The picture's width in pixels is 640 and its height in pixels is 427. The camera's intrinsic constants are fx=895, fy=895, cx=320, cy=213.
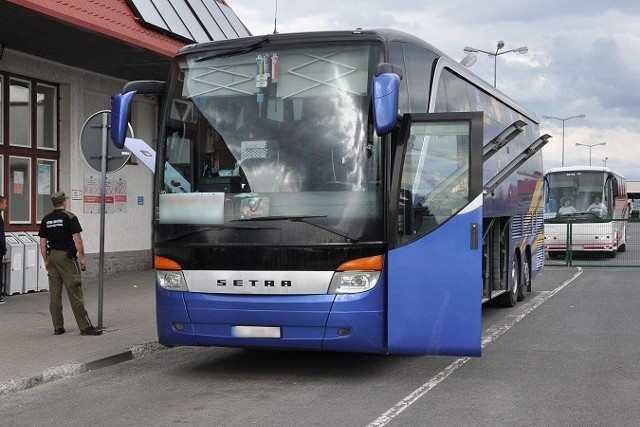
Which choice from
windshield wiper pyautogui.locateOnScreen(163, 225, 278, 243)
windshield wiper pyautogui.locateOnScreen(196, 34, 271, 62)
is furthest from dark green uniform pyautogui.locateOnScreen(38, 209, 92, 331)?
windshield wiper pyautogui.locateOnScreen(196, 34, 271, 62)

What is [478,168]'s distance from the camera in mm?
8117

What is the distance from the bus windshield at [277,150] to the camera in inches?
311

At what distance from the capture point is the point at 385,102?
24.3 ft

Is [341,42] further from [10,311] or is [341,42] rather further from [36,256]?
[36,256]

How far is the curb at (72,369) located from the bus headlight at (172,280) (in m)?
1.37

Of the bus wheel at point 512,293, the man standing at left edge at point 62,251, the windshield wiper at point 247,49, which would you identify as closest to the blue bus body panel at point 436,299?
the windshield wiper at point 247,49

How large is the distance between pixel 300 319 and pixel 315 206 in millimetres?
1005

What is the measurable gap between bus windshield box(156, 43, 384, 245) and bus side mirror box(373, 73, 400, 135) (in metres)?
0.55

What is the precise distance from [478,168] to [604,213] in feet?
77.4

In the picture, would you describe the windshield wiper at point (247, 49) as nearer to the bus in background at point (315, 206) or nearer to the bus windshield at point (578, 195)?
the bus in background at point (315, 206)

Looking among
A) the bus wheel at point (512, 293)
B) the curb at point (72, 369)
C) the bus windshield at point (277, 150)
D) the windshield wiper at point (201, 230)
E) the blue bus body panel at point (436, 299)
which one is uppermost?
the bus windshield at point (277, 150)

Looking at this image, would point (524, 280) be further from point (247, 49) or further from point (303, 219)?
point (247, 49)

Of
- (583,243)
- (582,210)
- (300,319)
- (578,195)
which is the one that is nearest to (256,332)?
(300,319)

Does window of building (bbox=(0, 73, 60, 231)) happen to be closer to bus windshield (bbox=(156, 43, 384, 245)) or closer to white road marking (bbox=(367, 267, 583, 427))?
bus windshield (bbox=(156, 43, 384, 245))
